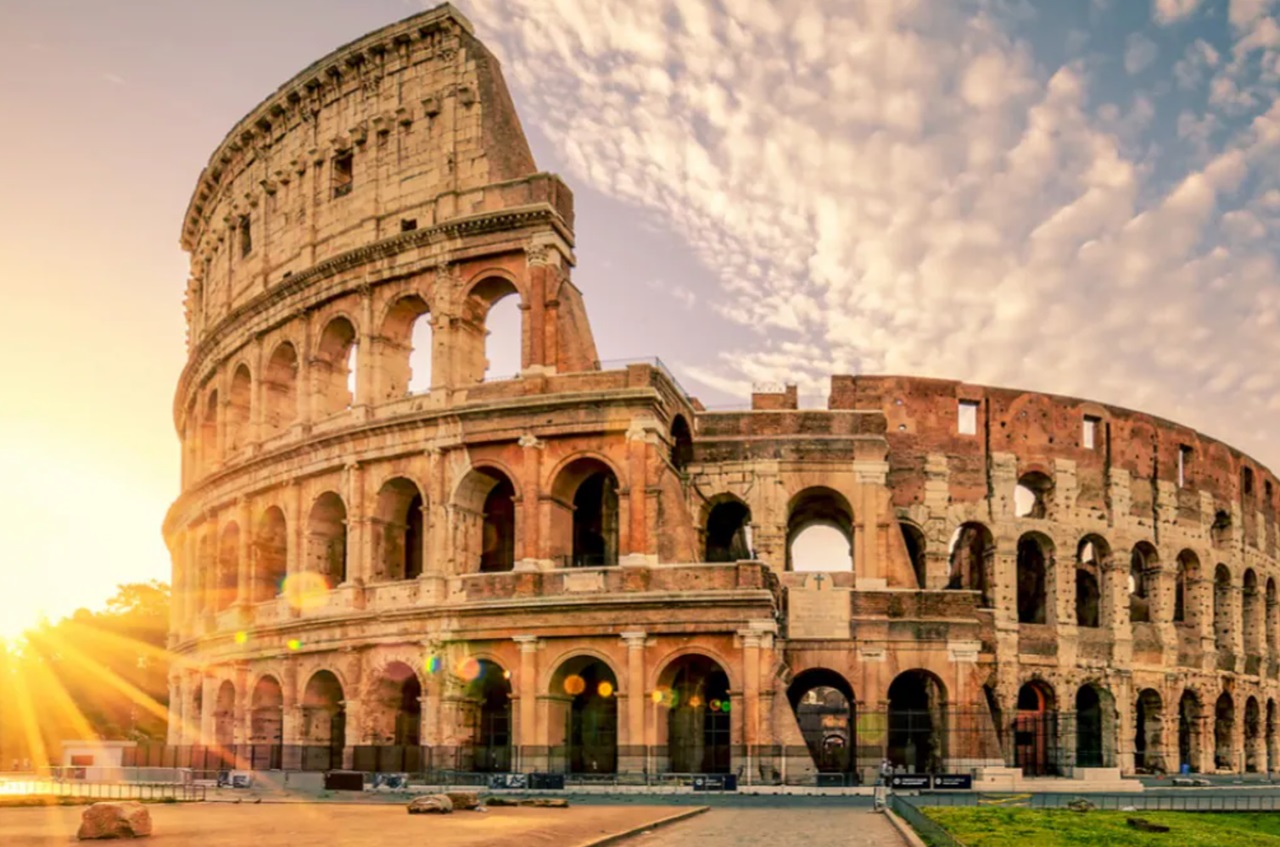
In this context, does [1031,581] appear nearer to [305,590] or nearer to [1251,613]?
[1251,613]

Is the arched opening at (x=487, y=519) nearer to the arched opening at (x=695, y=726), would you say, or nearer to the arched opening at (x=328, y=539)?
the arched opening at (x=328, y=539)

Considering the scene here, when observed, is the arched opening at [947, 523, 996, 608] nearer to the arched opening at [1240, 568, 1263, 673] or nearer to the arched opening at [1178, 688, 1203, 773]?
the arched opening at [1178, 688, 1203, 773]

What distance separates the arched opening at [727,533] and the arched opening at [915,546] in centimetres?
463

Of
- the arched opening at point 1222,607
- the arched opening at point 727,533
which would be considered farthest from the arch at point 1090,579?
the arched opening at point 727,533

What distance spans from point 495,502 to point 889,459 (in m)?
12.0

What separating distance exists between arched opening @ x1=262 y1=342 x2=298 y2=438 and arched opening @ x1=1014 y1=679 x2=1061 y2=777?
75.4 ft

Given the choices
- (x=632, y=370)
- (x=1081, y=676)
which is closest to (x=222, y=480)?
(x=632, y=370)

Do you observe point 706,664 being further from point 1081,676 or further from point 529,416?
point 1081,676

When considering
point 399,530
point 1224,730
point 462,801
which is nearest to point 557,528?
point 399,530

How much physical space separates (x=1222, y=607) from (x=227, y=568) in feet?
108

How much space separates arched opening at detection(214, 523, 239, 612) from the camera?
37719 mm

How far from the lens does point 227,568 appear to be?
38.4 m

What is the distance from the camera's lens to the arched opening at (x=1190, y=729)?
41344 mm

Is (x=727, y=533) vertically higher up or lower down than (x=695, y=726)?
higher up
